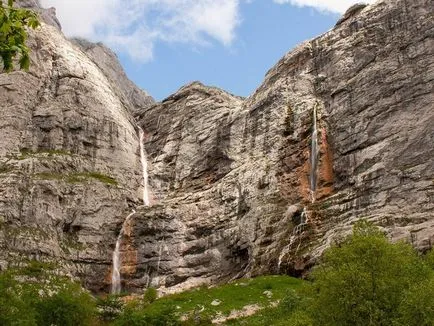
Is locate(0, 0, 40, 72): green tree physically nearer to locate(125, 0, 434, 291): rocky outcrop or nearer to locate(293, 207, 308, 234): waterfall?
locate(125, 0, 434, 291): rocky outcrop

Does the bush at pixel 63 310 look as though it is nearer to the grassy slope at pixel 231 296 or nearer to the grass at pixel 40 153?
the grassy slope at pixel 231 296

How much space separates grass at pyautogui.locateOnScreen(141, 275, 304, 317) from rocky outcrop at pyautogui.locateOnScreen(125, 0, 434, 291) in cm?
380

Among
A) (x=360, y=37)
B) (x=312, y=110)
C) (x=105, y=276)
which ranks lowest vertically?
(x=105, y=276)

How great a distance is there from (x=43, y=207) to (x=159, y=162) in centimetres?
2244

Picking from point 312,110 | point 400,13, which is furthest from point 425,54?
point 312,110

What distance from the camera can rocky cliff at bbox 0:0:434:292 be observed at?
5972 centimetres

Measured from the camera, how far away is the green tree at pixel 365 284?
28.6 meters

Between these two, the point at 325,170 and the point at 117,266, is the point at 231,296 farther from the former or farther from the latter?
the point at 117,266

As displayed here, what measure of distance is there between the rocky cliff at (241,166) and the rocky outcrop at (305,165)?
15 centimetres

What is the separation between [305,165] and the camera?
224ft

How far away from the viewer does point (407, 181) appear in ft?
184

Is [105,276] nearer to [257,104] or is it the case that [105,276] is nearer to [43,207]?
[43,207]

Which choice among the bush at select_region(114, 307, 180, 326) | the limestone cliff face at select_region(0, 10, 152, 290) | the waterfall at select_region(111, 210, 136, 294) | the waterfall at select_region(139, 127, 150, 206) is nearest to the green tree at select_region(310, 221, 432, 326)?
the bush at select_region(114, 307, 180, 326)

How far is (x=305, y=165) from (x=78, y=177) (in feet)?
86.7
